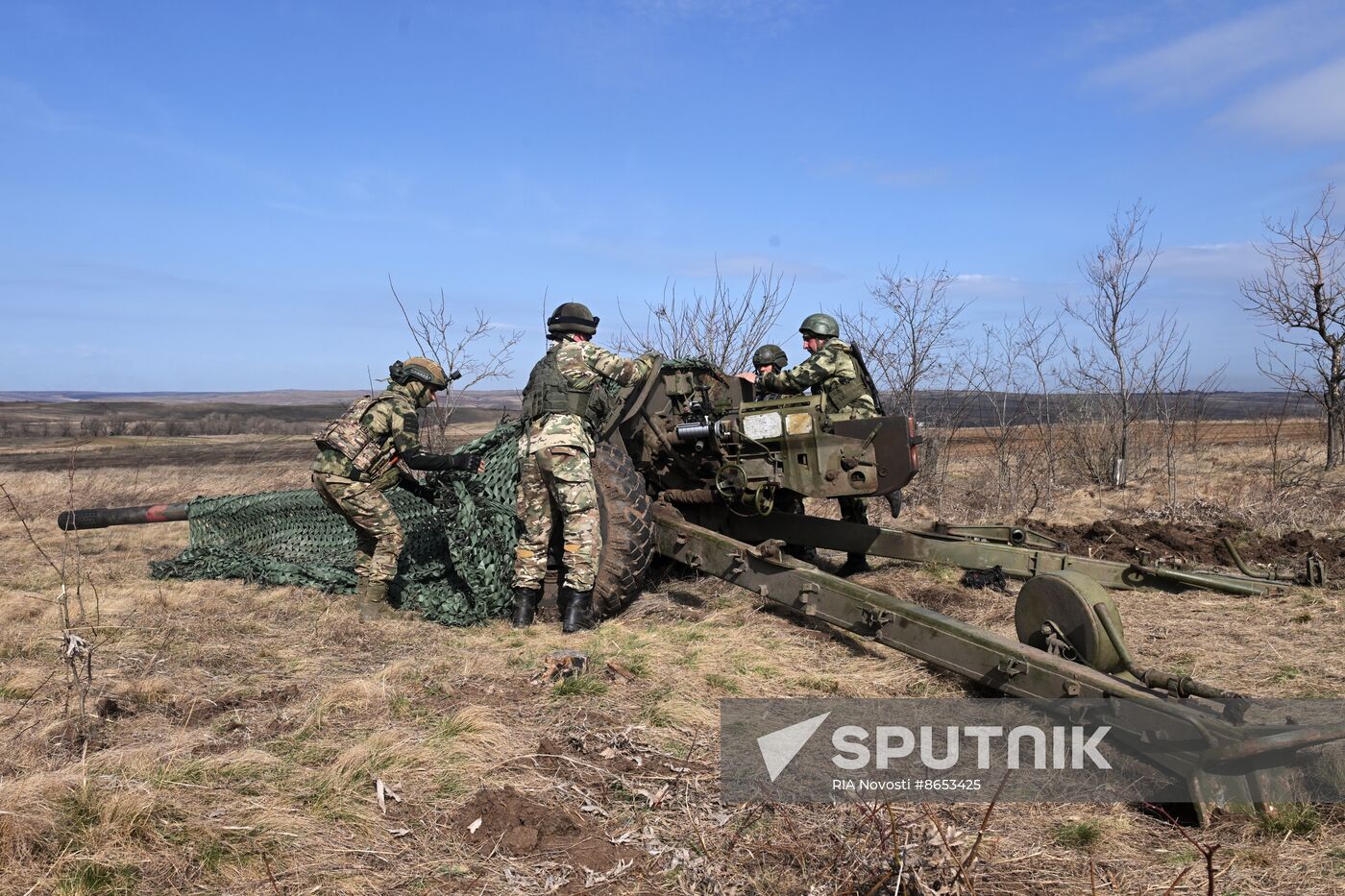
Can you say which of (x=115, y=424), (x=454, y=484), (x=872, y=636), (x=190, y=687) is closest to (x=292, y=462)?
(x=454, y=484)

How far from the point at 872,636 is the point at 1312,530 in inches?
264

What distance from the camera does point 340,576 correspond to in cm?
709

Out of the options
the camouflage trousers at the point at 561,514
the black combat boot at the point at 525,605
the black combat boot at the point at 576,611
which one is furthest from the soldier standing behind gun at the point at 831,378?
the black combat boot at the point at 525,605

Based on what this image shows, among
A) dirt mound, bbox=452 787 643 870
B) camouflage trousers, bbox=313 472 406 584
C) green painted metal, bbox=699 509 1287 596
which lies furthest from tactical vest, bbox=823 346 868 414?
dirt mound, bbox=452 787 643 870

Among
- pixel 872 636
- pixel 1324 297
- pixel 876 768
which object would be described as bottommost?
pixel 876 768

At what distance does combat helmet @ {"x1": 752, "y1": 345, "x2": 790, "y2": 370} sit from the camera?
764 cm

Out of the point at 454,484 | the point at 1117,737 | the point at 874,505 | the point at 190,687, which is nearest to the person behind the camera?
the point at 1117,737

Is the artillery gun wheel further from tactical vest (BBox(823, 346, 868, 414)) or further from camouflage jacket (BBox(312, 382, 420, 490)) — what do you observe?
camouflage jacket (BBox(312, 382, 420, 490))

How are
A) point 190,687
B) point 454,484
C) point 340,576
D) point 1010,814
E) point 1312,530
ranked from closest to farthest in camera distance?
point 1010,814 < point 190,687 < point 454,484 < point 340,576 < point 1312,530

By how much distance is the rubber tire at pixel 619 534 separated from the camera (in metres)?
6.14

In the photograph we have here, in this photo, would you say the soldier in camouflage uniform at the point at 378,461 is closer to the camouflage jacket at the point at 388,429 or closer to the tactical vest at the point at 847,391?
the camouflage jacket at the point at 388,429

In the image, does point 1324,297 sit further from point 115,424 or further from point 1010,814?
point 115,424

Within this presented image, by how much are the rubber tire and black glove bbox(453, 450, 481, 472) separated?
879 millimetres

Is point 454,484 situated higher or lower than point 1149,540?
higher
